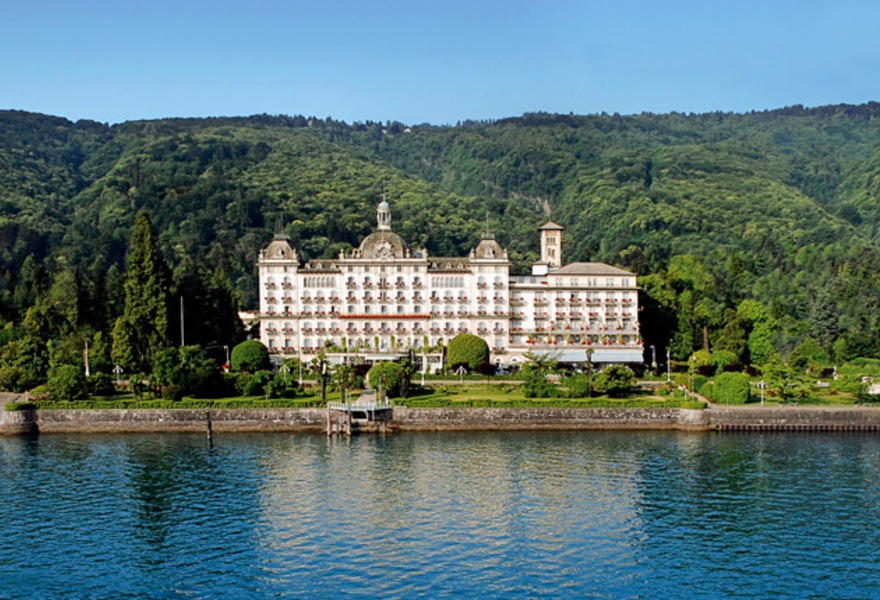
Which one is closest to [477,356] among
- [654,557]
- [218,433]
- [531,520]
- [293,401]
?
[293,401]

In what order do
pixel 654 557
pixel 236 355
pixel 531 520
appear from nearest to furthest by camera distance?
1. pixel 654 557
2. pixel 531 520
3. pixel 236 355

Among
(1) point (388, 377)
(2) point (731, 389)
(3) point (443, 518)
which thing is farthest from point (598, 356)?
(3) point (443, 518)

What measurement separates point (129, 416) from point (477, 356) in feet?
125

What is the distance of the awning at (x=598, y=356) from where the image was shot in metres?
113

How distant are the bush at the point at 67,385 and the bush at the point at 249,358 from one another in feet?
63.9

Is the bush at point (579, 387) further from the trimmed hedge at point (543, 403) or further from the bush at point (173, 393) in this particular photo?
the bush at point (173, 393)

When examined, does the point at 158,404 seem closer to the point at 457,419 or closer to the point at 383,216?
the point at 457,419

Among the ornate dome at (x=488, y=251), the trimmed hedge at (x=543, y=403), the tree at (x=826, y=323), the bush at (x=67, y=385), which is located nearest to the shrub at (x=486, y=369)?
the trimmed hedge at (x=543, y=403)

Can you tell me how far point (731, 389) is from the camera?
92375 mm

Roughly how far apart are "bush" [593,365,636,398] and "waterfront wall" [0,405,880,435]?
513 centimetres

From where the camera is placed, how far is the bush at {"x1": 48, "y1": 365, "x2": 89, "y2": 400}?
302 ft

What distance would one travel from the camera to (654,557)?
52000mm

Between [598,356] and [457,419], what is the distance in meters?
30.6

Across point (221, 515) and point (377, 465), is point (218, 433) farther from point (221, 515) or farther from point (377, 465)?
point (221, 515)
